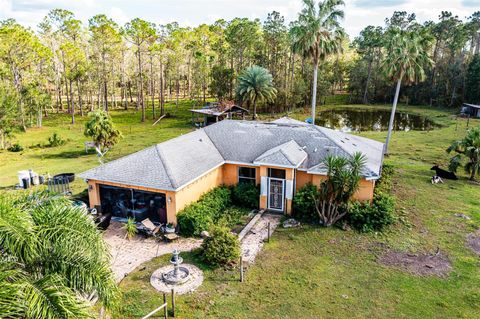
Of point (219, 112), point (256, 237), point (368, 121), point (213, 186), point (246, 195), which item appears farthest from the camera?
point (368, 121)

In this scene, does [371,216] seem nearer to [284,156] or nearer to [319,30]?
[284,156]

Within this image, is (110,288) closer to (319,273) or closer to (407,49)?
(319,273)

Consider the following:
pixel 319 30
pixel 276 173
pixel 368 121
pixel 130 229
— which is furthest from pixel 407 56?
pixel 368 121

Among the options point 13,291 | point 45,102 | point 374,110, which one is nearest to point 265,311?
point 13,291

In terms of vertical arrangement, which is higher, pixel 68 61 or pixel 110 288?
pixel 68 61

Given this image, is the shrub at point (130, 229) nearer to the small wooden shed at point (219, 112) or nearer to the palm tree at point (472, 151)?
the palm tree at point (472, 151)

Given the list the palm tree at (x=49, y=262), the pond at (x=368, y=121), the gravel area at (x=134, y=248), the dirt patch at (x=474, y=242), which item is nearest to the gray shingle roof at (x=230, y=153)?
the gravel area at (x=134, y=248)

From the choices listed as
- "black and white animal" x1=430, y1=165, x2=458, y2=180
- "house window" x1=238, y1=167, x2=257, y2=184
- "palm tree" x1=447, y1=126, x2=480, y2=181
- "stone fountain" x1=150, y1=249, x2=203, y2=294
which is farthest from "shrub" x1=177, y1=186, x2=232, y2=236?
"palm tree" x1=447, y1=126, x2=480, y2=181
